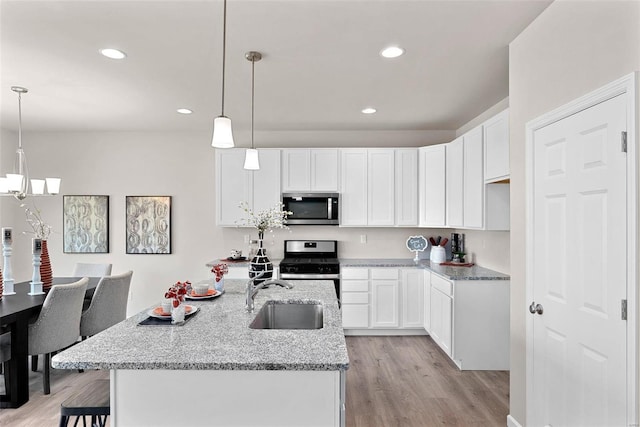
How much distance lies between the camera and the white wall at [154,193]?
193 inches

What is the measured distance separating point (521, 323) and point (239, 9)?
2.54 metres

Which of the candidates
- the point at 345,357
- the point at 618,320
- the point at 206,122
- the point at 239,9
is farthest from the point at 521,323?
the point at 206,122

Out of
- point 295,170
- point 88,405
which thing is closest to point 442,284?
point 295,170

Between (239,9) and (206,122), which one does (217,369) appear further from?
(206,122)

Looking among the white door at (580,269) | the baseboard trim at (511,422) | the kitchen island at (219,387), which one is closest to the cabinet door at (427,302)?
the baseboard trim at (511,422)

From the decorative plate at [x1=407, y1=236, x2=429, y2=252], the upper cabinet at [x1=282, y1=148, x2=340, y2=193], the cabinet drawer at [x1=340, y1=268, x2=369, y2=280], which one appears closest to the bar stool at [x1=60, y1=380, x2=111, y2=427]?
the cabinet drawer at [x1=340, y1=268, x2=369, y2=280]

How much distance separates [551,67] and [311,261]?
10.4 ft

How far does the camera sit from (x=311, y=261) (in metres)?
4.47

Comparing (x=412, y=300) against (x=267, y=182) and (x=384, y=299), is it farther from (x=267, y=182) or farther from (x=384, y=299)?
(x=267, y=182)

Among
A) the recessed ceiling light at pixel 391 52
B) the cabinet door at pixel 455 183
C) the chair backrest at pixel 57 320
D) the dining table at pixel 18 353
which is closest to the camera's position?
the recessed ceiling light at pixel 391 52

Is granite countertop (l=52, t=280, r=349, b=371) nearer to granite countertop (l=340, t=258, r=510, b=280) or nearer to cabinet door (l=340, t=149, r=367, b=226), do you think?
granite countertop (l=340, t=258, r=510, b=280)

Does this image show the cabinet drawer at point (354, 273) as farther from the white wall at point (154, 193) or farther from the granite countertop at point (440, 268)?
the white wall at point (154, 193)

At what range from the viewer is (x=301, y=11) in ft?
6.70

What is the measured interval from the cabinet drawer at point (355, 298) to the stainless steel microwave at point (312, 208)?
0.89 metres
